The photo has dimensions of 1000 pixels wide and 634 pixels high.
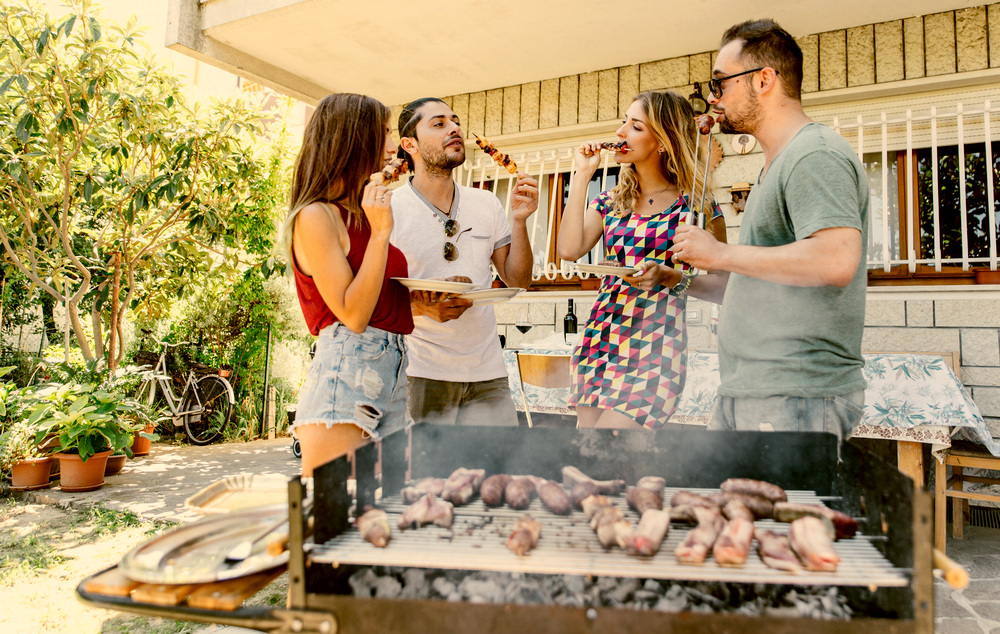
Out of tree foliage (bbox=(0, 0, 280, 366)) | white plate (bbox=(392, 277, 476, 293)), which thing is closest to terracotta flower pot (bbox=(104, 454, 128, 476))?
tree foliage (bbox=(0, 0, 280, 366))

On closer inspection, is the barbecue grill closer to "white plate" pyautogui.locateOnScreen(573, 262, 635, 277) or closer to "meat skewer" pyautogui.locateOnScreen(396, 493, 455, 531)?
"meat skewer" pyautogui.locateOnScreen(396, 493, 455, 531)

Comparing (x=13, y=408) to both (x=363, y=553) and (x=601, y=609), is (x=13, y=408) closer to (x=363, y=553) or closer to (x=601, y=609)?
(x=363, y=553)

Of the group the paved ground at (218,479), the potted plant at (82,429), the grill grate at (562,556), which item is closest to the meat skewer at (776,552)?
the grill grate at (562,556)

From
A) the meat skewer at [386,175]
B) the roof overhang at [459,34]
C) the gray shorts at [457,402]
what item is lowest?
the gray shorts at [457,402]

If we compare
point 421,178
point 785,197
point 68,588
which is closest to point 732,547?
point 785,197

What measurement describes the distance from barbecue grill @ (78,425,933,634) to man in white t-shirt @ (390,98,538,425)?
2.16 feet

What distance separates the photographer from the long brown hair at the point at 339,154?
71.0 inches

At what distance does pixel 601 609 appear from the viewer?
990 mm

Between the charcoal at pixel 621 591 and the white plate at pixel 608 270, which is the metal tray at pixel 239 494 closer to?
the charcoal at pixel 621 591

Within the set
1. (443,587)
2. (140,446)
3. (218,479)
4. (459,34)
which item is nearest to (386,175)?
(443,587)

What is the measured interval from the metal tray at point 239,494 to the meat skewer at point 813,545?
3.58 feet

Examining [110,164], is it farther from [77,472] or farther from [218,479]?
[218,479]

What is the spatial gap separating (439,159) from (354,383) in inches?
45.5

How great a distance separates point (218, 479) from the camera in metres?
4.21
